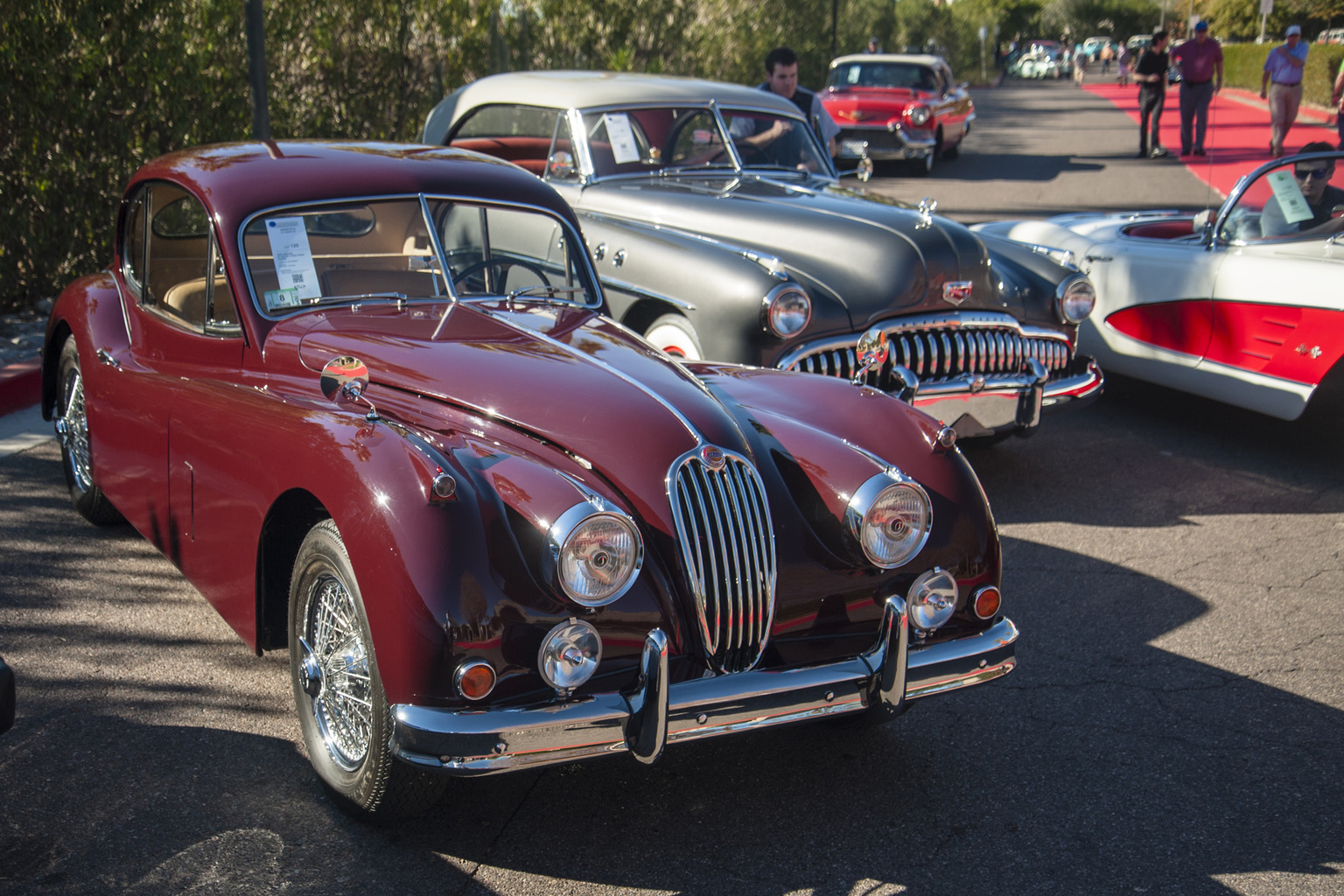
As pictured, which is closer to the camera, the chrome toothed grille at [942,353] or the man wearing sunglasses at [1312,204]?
the chrome toothed grille at [942,353]

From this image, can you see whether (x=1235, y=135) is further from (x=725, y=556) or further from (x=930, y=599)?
(x=725, y=556)

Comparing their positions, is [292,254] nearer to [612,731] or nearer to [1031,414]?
[612,731]

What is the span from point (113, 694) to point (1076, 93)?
47.5 meters

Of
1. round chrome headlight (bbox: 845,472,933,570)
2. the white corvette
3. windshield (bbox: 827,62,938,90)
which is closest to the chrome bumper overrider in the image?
round chrome headlight (bbox: 845,472,933,570)

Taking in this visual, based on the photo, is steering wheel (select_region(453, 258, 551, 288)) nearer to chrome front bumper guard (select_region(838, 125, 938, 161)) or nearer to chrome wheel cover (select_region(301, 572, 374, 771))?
chrome wheel cover (select_region(301, 572, 374, 771))

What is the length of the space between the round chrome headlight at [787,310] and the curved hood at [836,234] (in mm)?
300

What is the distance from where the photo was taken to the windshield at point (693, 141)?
6.95 m

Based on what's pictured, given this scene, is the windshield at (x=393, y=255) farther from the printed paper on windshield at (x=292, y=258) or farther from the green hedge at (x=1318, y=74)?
the green hedge at (x=1318, y=74)

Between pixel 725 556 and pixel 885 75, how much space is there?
17192 millimetres

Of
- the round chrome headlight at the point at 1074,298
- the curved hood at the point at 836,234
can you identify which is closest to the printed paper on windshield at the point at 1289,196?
the round chrome headlight at the point at 1074,298

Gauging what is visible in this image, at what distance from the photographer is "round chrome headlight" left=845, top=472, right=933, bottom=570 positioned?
10.0ft

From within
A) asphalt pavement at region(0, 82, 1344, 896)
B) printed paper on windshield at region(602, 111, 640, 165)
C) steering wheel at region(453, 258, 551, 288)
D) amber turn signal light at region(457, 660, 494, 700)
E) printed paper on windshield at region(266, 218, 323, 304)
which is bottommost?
asphalt pavement at region(0, 82, 1344, 896)

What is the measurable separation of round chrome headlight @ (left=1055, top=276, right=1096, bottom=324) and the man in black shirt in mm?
12676

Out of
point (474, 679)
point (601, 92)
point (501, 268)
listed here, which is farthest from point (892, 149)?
point (474, 679)
